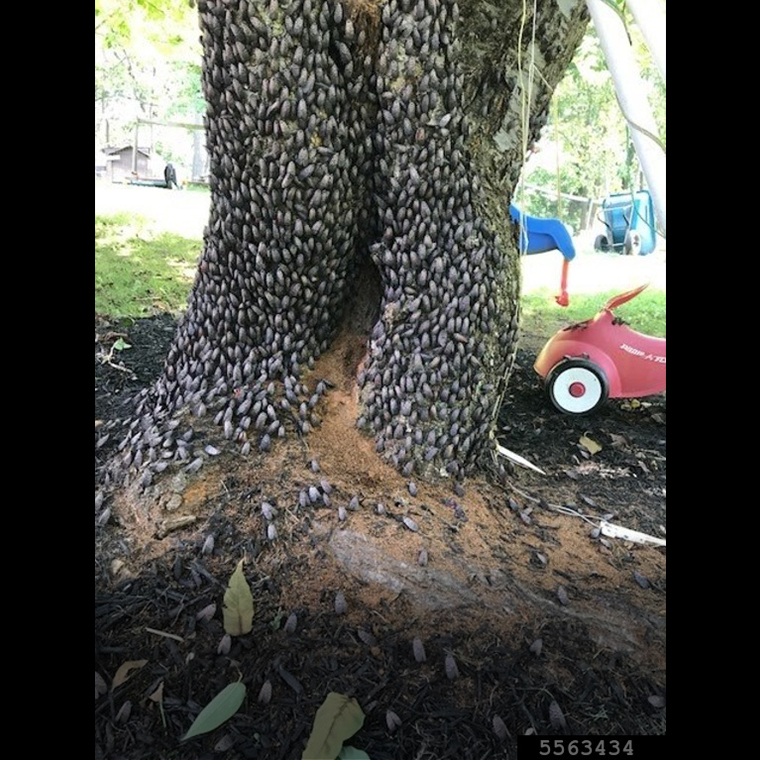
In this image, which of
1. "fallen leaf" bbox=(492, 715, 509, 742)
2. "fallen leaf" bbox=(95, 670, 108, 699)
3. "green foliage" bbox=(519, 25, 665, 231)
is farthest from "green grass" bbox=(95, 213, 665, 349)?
"fallen leaf" bbox=(492, 715, 509, 742)

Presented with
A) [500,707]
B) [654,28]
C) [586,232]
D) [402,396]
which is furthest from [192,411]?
[586,232]

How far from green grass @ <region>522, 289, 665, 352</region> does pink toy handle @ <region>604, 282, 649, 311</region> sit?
65mm

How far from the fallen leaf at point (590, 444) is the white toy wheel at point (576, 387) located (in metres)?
0.14

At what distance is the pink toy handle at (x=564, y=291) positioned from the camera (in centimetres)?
220

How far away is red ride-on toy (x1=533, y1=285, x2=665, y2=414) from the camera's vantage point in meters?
2.30

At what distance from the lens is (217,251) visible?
158 centimetres

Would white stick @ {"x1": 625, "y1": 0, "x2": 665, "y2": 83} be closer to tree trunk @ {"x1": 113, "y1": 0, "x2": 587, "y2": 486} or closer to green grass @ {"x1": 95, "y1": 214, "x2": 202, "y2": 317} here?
tree trunk @ {"x1": 113, "y1": 0, "x2": 587, "y2": 486}

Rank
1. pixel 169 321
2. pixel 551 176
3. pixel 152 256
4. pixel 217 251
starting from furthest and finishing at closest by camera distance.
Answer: pixel 169 321
pixel 152 256
pixel 551 176
pixel 217 251

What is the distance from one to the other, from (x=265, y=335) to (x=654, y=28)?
1.04 metres

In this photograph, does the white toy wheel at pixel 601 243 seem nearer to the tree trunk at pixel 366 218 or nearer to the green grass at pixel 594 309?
the green grass at pixel 594 309

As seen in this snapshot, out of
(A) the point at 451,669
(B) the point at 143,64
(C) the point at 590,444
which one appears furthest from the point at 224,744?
(B) the point at 143,64

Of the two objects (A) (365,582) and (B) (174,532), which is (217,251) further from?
(A) (365,582)

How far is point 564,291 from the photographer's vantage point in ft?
7.43

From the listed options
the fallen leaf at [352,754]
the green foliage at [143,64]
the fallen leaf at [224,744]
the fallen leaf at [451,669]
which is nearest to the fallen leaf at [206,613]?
the fallen leaf at [224,744]
